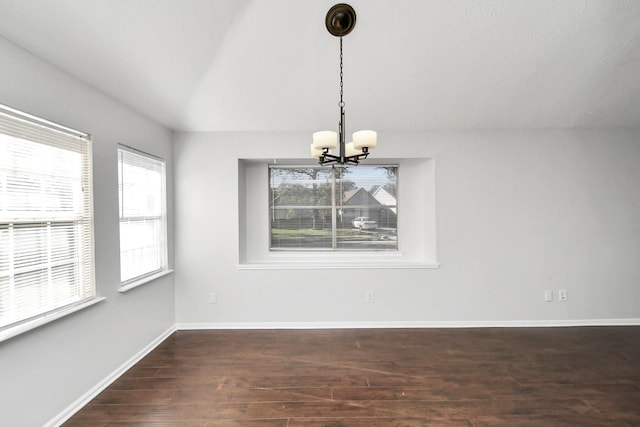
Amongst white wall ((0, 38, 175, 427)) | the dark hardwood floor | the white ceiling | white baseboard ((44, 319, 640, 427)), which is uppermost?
the white ceiling

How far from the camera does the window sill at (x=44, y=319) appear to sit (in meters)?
1.65

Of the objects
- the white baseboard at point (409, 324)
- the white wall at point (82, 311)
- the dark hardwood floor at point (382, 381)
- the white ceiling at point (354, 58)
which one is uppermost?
the white ceiling at point (354, 58)

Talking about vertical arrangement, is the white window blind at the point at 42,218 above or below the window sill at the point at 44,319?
above

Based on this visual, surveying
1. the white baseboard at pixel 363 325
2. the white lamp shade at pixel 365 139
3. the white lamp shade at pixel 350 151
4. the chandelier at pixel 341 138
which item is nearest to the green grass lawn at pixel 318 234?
the white baseboard at pixel 363 325

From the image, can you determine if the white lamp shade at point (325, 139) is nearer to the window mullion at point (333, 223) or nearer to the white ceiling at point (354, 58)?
the white ceiling at point (354, 58)

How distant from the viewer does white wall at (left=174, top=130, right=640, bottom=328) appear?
3.49m

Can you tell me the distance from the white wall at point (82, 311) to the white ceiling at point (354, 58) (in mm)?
162

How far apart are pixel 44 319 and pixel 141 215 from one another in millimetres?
1295

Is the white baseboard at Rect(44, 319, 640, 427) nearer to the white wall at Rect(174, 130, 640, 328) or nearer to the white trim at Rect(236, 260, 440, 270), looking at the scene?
the white wall at Rect(174, 130, 640, 328)

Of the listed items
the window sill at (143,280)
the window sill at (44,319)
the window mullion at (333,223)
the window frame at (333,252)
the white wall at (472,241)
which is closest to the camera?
the window sill at (44,319)

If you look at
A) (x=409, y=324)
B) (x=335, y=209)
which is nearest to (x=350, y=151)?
(x=335, y=209)

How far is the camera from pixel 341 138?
193 centimetres

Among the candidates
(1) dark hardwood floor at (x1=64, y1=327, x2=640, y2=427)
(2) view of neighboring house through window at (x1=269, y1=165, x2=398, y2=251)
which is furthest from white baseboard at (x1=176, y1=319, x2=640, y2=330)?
(2) view of neighboring house through window at (x1=269, y1=165, x2=398, y2=251)

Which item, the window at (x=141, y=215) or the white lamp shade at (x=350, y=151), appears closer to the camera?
the white lamp shade at (x=350, y=151)
